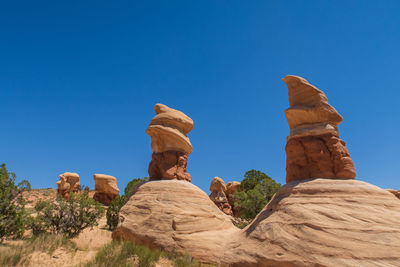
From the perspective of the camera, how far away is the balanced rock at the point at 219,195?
34312mm

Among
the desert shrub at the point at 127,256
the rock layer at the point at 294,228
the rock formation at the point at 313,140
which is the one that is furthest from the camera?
the rock formation at the point at 313,140

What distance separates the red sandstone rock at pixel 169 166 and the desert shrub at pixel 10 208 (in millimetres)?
7287

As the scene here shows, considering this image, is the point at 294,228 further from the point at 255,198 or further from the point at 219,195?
the point at 219,195

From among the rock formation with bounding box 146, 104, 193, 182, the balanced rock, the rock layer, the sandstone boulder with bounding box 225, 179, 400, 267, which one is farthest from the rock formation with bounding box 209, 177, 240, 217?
the sandstone boulder with bounding box 225, 179, 400, 267

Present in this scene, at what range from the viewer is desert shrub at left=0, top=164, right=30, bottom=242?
11.9m

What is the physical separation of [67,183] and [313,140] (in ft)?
144

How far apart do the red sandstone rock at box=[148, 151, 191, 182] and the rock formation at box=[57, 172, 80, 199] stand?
33771mm

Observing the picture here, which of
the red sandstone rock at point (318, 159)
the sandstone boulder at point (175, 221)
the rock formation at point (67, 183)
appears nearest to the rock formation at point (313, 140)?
the red sandstone rock at point (318, 159)

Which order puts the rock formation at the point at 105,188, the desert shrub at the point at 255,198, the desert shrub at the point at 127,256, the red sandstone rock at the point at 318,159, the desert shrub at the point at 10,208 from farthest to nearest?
the rock formation at the point at 105,188
the desert shrub at the point at 255,198
the desert shrub at the point at 10,208
the red sandstone rock at the point at 318,159
the desert shrub at the point at 127,256

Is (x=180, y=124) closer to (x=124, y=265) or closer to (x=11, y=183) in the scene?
(x=124, y=265)

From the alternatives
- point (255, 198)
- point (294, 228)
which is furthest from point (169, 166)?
point (255, 198)

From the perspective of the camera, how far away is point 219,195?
117 ft

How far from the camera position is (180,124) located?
1538cm

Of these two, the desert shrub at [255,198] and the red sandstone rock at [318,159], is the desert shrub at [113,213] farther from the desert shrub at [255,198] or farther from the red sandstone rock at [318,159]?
the red sandstone rock at [318,159]
